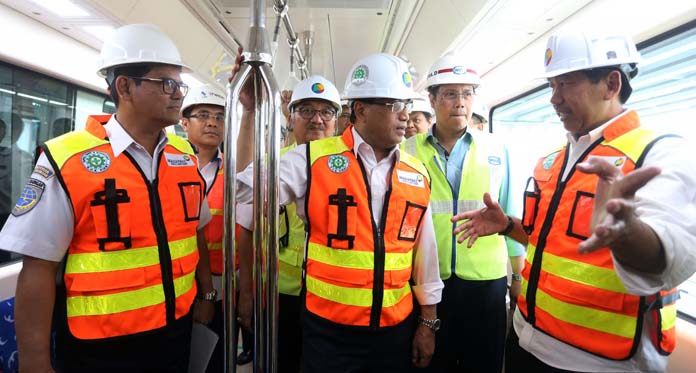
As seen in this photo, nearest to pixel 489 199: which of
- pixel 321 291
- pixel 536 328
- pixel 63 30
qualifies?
pixel 536 328

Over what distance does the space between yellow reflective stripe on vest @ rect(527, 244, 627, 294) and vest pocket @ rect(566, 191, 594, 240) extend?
0.10 metres

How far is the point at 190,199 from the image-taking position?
1609mm

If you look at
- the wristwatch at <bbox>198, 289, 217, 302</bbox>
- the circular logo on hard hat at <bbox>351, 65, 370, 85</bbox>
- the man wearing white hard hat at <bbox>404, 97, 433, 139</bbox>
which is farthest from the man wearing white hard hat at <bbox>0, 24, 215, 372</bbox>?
the man wearing white hard hat at <bbox>404, 97, 433, 139</bbox>

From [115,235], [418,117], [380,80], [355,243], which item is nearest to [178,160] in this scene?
[115,235]

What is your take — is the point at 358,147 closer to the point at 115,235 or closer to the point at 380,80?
the point at 380,80

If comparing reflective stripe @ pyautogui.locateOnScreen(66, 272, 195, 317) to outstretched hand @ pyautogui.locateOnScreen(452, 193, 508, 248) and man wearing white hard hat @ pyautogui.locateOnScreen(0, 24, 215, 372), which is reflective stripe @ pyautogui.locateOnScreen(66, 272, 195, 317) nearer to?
man wearing white hard hat @ pyautogui.locateOnScreen(0, 24, 215, 372)

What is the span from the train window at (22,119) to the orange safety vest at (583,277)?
3568mm

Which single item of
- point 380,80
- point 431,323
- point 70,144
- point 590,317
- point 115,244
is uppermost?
point 380,80

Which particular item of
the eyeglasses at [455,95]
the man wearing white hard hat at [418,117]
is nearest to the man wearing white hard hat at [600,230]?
the eyeglasses at [455,95]

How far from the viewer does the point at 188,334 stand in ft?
5.23

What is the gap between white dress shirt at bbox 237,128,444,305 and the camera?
1582 mm

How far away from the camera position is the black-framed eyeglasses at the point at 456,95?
2.27 meters

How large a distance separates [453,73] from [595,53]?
99 centimetres

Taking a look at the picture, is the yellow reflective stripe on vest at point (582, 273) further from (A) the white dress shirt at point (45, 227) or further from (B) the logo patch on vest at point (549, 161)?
(A) the white dress shirt at point (45, 227)
